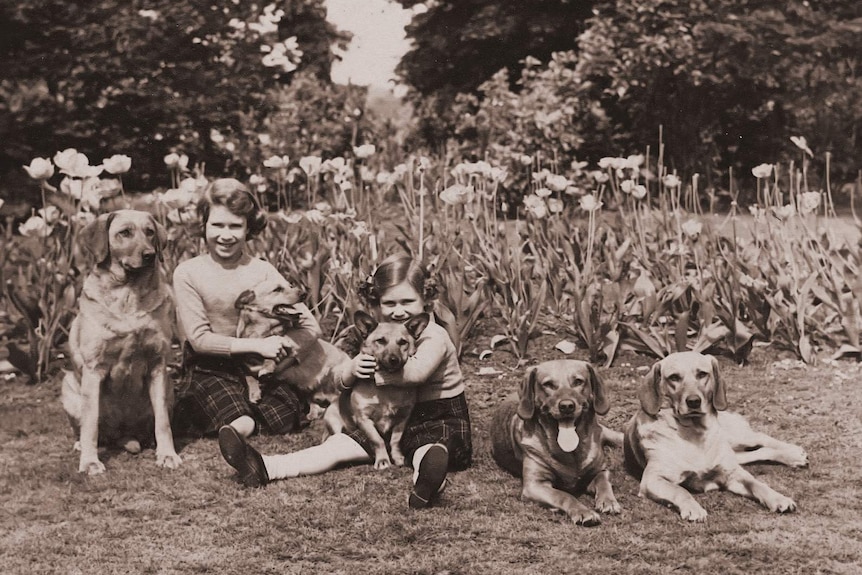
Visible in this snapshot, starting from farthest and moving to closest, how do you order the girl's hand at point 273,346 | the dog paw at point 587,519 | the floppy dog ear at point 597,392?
the girl's hand at point 273,346, the floppy dog ear at point 597,392, the dog paw at point 587,519

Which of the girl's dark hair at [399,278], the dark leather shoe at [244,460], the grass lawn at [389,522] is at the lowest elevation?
the grass lawn at [389,522]

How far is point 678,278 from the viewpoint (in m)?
7.23

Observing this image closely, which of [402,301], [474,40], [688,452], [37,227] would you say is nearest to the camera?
[688,452]

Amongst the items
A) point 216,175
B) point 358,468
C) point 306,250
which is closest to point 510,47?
point 216,175

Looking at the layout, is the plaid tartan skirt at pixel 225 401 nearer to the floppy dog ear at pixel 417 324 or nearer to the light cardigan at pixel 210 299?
the light cardigan at pixel 210 299

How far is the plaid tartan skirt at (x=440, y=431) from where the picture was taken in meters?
5.07

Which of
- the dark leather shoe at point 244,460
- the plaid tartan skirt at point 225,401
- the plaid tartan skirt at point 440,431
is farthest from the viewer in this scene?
the plaid tartan skirt at point 225,401

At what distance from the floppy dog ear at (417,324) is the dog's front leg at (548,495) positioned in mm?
833

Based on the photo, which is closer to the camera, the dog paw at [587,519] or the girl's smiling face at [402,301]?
the dog paw at [587,519]

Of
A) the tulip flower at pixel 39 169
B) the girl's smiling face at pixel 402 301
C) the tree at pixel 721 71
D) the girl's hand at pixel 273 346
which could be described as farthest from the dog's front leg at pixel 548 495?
the tree at pixel 721 71

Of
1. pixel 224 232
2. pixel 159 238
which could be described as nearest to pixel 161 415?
pixel 159 238

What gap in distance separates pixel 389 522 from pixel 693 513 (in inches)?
50.4

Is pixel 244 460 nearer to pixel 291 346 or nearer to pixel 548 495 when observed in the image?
pixel 291 346

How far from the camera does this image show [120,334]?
5.14 m
